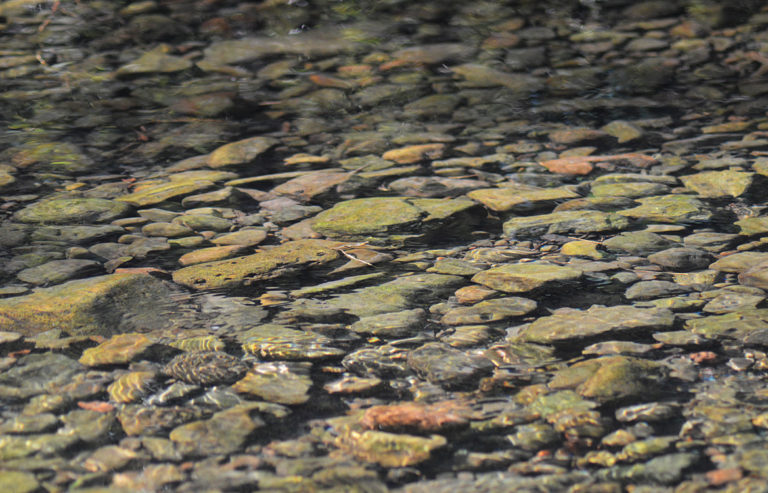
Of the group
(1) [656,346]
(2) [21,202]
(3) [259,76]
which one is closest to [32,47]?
(3) [259,76]

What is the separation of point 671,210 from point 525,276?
836mm

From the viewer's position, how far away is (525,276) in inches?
91.9

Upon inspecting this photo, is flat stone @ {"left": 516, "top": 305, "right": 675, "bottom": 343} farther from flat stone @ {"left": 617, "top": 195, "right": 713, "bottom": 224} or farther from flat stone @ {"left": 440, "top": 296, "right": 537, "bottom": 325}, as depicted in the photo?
flat stone @ {"left": 617, "top": 195, "right": 713, "bottom": 224}

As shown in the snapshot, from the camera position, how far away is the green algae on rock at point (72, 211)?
2928 millimetres

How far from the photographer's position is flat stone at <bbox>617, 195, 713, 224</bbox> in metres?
2.80

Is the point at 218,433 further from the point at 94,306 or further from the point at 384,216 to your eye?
the point at 384,216

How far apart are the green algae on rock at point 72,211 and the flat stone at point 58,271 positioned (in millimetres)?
395

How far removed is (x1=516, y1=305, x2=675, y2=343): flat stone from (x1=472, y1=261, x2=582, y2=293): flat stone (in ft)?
0.58

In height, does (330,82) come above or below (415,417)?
above

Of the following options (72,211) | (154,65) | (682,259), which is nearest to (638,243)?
(682,259)

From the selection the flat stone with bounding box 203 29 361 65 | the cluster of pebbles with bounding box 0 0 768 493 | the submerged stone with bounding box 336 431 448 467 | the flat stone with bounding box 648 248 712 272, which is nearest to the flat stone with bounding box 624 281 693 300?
the cluster of pebbles with bounding box 0 0 768 493

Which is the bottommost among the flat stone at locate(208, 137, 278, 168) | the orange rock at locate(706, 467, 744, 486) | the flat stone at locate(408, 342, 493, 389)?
the flat stone at locate(408, 342, 493, 389)

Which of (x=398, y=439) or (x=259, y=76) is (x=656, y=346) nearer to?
(x=398, y=439)

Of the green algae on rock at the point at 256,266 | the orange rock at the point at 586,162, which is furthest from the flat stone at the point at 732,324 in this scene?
the orange rock at the point at 586,162
